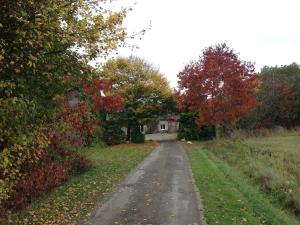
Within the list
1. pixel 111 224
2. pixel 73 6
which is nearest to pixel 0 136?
pixel 73 6

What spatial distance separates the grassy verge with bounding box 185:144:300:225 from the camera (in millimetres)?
10203

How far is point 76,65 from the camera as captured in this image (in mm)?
8258

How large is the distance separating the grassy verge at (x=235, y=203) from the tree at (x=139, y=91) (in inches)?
1001

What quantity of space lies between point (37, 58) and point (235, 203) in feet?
24.2

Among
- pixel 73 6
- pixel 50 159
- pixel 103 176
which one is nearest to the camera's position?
pixel 73 6

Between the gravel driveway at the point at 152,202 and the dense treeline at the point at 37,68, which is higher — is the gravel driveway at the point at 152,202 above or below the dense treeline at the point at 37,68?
below

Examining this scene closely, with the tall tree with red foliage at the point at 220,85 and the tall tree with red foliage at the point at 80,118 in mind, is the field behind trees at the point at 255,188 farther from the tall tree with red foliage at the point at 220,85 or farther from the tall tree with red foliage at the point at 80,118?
the tall tree with red foliage at the point at 220,85

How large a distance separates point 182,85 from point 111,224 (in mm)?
25887

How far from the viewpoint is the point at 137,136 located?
140ft

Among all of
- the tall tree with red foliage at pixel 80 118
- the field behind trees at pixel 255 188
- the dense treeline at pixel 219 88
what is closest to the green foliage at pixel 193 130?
the dense treeline at pixel 219 88

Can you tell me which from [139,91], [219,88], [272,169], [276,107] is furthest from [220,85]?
[276,107]

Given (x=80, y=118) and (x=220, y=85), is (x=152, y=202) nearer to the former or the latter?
(x=80, y=118)

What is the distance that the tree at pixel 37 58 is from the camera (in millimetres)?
6371

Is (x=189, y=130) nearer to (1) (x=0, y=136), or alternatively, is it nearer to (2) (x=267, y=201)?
(2) (x=267, y=201)
